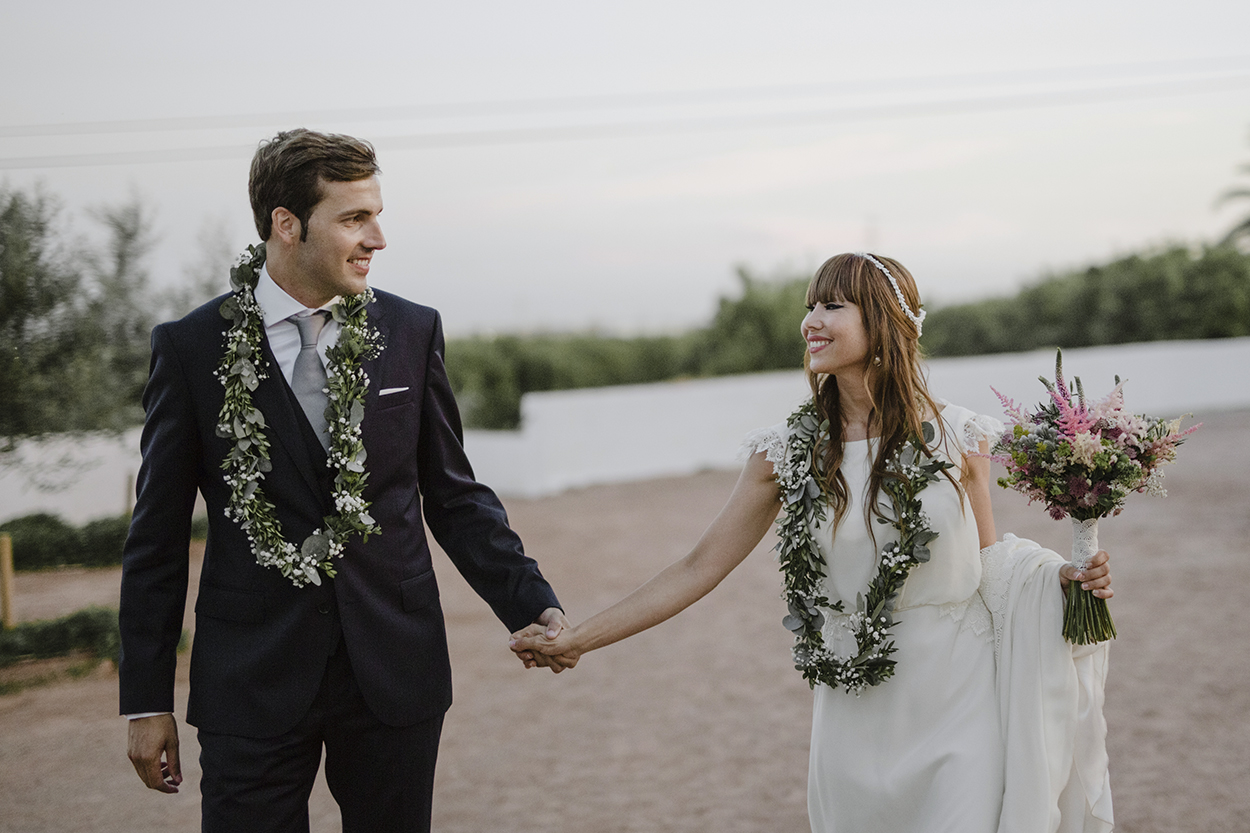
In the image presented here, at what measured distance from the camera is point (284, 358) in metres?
2.77

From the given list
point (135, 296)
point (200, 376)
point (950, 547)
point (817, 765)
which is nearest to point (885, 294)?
point (950, 547)

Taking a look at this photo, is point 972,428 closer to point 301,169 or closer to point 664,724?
point 301,169

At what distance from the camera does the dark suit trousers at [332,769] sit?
256cm

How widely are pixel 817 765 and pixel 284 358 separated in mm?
1884

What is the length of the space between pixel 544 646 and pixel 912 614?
1.12 meters

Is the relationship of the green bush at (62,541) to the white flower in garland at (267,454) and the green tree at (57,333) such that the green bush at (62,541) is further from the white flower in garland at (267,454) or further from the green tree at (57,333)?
the white flower in garland at (267,454)

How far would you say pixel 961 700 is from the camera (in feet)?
9.93

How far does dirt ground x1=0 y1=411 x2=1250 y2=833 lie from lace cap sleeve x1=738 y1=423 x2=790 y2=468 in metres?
2.32

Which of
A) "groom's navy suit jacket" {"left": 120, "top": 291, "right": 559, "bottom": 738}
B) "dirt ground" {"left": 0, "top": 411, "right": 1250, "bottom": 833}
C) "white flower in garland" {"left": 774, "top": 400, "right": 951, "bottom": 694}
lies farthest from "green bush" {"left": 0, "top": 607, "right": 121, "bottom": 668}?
"white flower in garland" {"left": 774, "top": 400, "right": 951, "bottom": 694}

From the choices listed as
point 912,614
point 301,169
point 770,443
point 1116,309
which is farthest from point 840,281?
point 1116,309

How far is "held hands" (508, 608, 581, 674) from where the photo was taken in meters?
3.32

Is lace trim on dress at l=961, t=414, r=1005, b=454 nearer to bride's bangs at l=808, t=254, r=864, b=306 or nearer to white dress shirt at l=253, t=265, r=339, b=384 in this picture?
bride's bangs at l=808, t=254, r=864, b=306

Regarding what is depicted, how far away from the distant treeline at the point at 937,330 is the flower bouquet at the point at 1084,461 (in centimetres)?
1736

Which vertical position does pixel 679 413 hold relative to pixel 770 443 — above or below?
below
